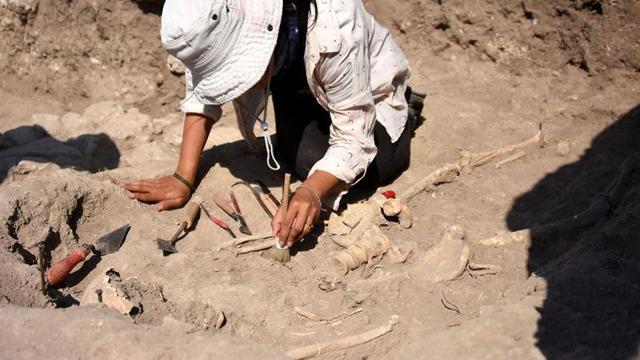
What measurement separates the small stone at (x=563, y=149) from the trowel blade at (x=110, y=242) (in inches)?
93.3

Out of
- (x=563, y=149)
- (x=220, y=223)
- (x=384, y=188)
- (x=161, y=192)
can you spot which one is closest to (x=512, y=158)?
(x=563, y=149)

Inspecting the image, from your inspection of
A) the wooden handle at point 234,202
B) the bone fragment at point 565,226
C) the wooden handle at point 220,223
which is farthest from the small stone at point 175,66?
the bone fragment at point 565,226

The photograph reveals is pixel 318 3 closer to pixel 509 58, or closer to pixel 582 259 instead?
pixel 582 259

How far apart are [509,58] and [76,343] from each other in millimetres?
3468

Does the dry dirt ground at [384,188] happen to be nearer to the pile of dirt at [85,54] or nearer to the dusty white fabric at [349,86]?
the pile of dirt at [85,54]

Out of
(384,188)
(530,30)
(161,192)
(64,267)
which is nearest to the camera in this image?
(64,267)

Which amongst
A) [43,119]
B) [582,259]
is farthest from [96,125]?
[582,259]

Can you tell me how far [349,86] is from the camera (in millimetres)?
3111

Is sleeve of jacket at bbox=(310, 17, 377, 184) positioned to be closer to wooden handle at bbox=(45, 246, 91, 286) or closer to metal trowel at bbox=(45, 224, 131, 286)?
metal trowel at bbox=(45, 224, 131, 286)

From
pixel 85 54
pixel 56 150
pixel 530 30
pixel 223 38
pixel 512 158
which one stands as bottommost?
pixel 512 158

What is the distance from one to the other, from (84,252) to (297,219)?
0.90m

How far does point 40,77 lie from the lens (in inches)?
202

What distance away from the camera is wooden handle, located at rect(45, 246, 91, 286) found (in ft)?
9.28

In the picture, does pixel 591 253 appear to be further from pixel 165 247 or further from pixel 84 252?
pixel 84 252
